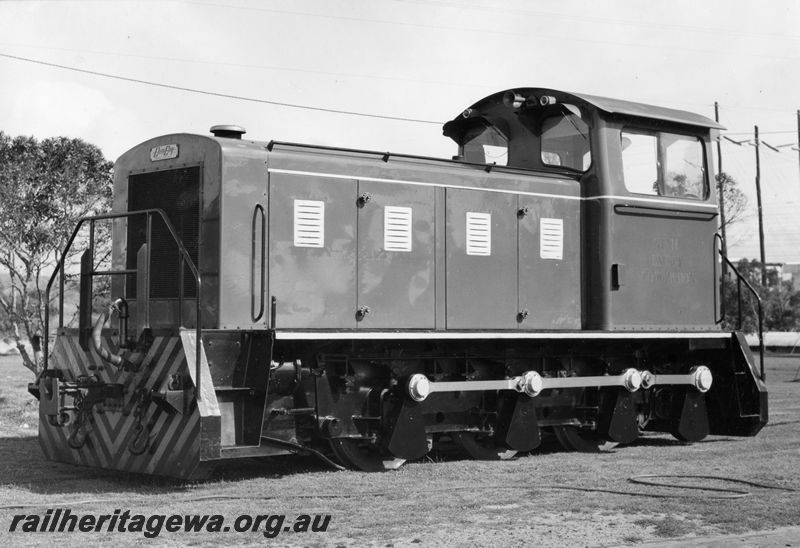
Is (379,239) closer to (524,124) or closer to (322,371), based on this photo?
(322,371)

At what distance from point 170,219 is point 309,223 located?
1.36 m

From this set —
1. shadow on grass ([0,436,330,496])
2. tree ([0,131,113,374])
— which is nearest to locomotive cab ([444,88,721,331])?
shadow on grass ([0,436,330,496])

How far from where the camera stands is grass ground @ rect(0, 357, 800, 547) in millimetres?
6988

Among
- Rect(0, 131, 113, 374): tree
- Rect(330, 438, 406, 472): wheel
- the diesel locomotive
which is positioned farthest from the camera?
Rect(0, 131, 113, 374): tree

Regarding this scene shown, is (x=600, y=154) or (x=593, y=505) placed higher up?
(x=600, y=154)

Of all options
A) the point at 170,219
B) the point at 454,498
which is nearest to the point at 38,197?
the point at 170,219

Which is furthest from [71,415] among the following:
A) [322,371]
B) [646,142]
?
[646,142]

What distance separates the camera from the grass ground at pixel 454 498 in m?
6.99

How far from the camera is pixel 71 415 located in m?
9.89

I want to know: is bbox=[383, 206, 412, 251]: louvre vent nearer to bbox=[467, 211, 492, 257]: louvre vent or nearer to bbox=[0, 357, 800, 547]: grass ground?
bbox=[467, 211, 492, 257]: louvre vent

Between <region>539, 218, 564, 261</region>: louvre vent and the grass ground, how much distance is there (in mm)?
2261

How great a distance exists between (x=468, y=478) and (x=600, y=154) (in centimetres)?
421

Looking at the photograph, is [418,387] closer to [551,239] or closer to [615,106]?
[551,239]

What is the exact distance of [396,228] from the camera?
1067 centimetres
